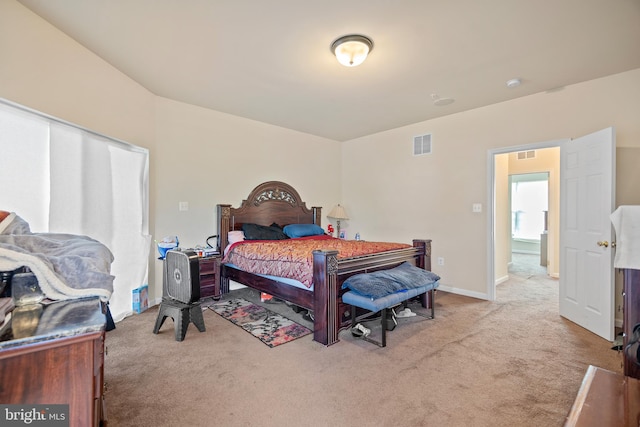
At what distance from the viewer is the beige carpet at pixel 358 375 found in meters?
1.69

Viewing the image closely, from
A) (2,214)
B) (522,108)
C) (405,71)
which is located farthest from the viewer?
(522,108)

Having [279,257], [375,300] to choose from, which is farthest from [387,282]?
[279,257]

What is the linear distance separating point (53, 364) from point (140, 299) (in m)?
2.75

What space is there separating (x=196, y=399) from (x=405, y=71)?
328 centimetres

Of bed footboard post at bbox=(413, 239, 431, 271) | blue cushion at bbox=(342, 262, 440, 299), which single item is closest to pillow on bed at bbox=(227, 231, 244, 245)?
blue cushion at bbox=(342, 262, 440, 299)

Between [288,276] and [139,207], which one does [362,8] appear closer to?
[288,276]

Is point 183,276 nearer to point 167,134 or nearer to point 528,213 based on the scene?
point 167,134

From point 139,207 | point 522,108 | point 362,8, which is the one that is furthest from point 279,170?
point 522,108

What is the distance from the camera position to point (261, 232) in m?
4.25

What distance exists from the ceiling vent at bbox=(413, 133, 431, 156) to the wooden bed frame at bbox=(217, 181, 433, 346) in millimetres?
1689

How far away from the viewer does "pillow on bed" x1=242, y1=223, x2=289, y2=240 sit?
4.13 meters

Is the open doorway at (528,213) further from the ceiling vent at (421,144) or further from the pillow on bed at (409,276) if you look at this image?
the pillow on bed at (409,276)

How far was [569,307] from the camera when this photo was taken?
3180 millimetres

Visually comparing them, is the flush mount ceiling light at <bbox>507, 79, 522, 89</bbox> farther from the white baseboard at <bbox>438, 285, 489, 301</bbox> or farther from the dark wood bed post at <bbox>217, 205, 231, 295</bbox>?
the dark wood bed post at <bbox>217, 205, 231, 295</bbox>
